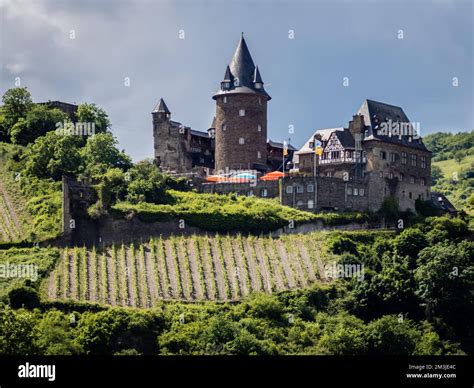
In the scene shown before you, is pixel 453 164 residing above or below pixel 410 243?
above

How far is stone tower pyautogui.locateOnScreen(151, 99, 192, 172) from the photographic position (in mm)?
94688

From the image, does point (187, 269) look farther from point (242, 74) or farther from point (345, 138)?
point (242, 74)

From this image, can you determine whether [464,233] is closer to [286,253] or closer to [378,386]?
[286,253]

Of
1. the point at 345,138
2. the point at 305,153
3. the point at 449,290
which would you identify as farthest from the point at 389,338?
the point at 305,153

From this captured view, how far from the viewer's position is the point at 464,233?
81.1 metres

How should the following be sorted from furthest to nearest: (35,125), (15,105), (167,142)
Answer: (15,105), (167,142), (35,125)

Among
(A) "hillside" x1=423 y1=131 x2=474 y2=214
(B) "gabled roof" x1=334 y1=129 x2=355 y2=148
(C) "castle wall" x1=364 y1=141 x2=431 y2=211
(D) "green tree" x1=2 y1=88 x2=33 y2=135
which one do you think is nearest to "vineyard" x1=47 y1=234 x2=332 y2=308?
(C) "castle wall" x1=364 y1=141 x2=431 y2=211

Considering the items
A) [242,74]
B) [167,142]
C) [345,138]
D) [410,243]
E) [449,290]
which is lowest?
[449,290]

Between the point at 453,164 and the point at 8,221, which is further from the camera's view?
the point at 453,164

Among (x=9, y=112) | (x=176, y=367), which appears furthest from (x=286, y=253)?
(x=176, y=367)

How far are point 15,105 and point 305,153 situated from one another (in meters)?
21.7

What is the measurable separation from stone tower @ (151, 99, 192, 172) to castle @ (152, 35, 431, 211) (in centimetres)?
7

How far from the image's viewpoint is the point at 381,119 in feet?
296

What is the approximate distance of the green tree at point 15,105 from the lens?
97.2 metres
